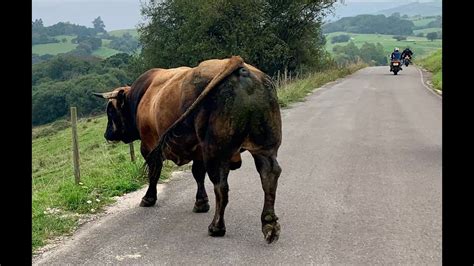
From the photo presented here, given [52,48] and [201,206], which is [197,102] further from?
[52,48]

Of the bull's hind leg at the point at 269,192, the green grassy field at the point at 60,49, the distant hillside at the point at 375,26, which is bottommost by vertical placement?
the bull's hind leg at the point at 269,192

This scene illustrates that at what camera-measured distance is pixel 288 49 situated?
3541 cm

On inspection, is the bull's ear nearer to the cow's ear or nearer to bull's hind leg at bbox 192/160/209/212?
the cow's ear

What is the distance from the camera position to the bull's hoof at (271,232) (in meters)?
5.59

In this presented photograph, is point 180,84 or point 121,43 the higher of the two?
point 121,43

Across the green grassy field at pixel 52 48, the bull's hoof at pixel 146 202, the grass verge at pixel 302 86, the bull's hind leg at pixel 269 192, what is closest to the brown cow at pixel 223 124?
the bull's hind leg at pixel 269 192

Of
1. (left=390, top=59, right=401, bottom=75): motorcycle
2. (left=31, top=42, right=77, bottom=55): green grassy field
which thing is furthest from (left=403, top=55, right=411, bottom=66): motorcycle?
(left=31, top=42, right=77, bottom=55): green grassy field

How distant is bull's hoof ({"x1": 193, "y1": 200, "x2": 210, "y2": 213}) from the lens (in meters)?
6.85

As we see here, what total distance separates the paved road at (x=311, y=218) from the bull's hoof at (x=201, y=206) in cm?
12

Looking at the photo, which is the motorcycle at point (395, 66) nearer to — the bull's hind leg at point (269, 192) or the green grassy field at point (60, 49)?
the bull's hind leg at point (269, 192)

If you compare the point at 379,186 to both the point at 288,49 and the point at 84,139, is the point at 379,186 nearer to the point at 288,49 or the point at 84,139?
the point at 84,139

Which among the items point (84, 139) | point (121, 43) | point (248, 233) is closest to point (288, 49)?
point (84, 139)

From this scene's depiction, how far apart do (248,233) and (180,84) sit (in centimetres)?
184

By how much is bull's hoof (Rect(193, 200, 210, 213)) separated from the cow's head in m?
1.68
